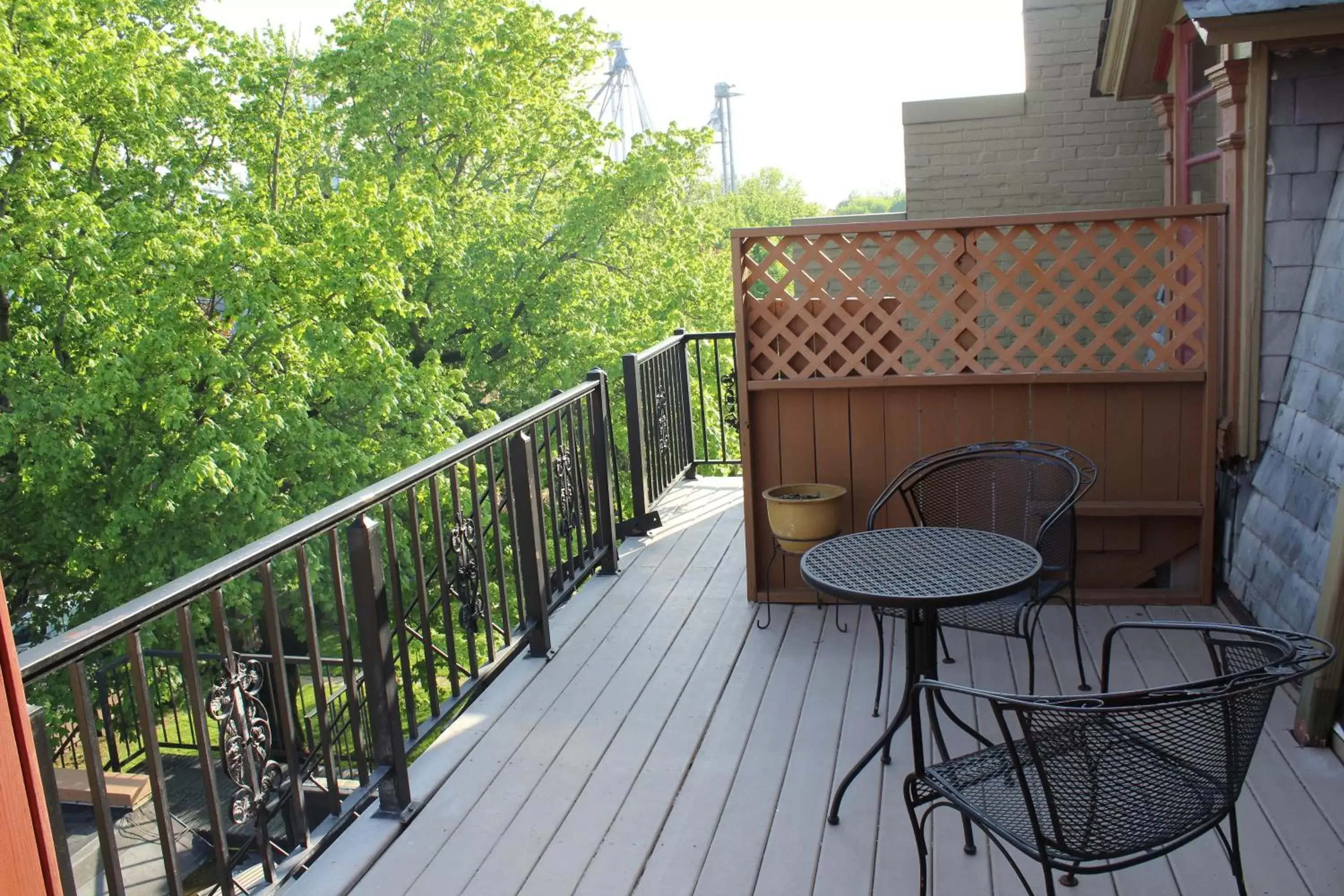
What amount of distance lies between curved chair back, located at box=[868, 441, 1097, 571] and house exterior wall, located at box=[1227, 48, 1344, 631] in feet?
2.18

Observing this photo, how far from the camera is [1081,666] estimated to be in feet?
10.9

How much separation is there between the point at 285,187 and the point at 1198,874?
13616mm

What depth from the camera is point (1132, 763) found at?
5.86 ft

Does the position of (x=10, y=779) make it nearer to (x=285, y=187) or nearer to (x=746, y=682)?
(x=746, y=682)

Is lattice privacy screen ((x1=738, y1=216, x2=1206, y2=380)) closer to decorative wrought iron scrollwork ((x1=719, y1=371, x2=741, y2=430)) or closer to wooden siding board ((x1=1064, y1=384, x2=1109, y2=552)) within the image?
wooden siding board ((x1=1064, y1=384, x2=1109, y2=552))

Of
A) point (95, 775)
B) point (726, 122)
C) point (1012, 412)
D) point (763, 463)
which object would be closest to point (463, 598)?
point (95, 775)

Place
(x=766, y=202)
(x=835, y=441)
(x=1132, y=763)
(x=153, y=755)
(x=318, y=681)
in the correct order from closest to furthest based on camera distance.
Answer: (x=1132, y=763), (x=153, y=755), (x=318, y=681), (x=835, y=441), (x=766, y=202)

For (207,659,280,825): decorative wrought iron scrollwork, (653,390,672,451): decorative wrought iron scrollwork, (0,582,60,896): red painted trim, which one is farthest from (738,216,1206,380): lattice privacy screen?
(0,582,60,896): red painted trim

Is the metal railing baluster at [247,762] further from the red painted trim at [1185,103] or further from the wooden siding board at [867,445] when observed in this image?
the red painted trim at [1185,103]

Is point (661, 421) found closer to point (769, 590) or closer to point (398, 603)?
point (769, 590)

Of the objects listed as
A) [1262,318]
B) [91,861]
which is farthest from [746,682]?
[91,861]

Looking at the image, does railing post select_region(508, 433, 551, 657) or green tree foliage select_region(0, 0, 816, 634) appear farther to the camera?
green tree foliage select_region(0, 0, 816, 634)

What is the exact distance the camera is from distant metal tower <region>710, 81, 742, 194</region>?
43.3 m

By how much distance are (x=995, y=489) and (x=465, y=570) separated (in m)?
1.81
